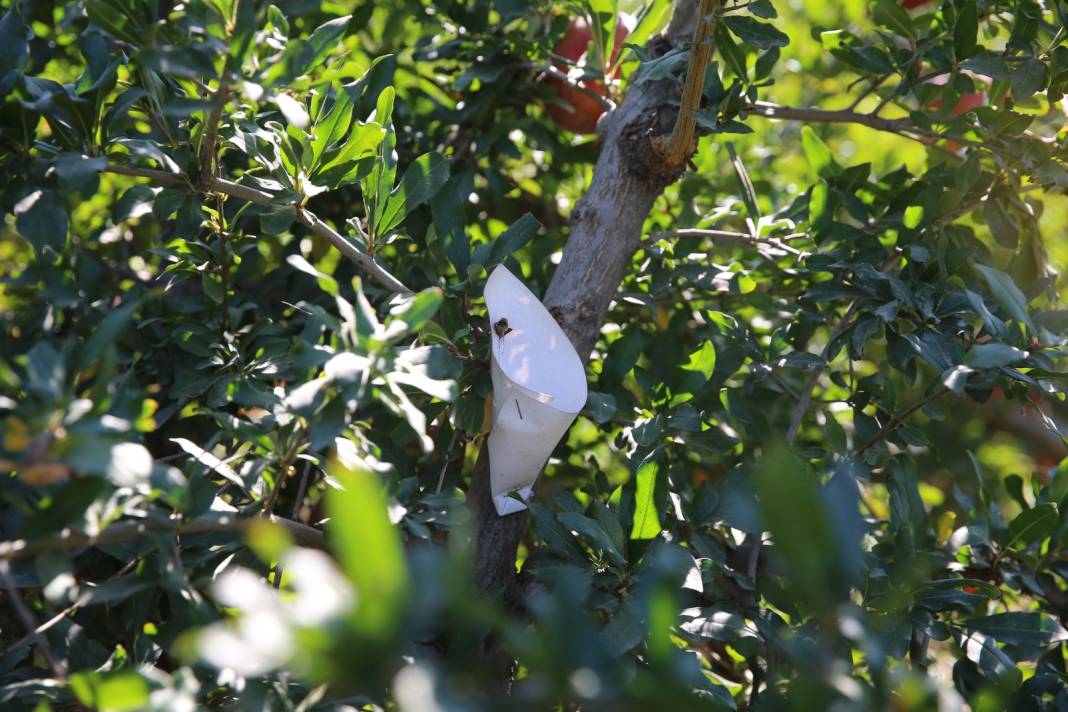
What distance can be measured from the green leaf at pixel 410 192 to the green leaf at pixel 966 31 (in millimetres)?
539

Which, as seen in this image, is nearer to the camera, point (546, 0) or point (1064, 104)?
point (1064, 104)

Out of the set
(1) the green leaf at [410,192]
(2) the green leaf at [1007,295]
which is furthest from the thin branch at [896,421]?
(1) the green leaf at [410,192]

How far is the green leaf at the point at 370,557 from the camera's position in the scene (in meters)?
0.35

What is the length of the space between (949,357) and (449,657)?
20.3 inches

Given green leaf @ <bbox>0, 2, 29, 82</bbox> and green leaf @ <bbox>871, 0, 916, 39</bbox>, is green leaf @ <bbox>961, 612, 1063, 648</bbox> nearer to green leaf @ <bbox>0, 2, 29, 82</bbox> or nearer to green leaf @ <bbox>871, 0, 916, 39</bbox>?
green leaf @ <bbox>871, 0, 916, 39</bbox>

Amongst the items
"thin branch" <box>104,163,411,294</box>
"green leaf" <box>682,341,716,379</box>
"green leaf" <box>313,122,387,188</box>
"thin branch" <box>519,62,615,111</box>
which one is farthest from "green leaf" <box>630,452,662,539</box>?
"thin branch" <box>519,62,615,111</box>

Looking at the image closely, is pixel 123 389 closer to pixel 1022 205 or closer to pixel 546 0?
pixel 546 0

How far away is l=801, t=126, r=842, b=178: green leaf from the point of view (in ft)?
3.35

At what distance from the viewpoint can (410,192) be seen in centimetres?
82

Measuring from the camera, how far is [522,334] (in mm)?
779

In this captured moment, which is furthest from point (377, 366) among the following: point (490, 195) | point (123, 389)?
point (490, 195)

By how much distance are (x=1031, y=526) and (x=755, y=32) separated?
0.54 metres

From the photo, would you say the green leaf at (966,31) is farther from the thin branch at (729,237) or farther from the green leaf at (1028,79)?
the thin branch at (729,237)

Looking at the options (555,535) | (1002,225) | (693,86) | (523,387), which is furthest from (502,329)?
(1002,225)
